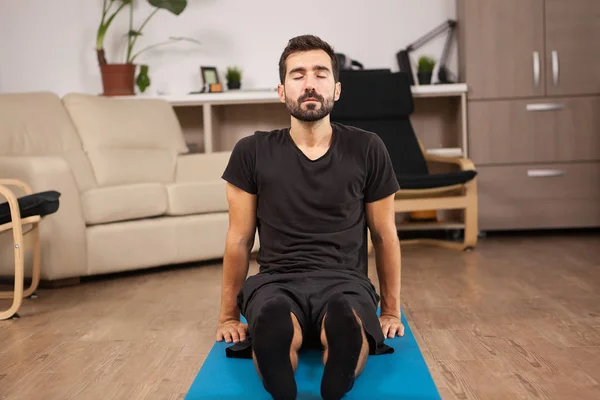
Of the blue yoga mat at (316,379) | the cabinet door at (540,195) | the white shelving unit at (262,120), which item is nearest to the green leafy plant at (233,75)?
the white shelving unit at (262,120)

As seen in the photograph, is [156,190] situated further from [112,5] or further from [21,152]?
[112,5]

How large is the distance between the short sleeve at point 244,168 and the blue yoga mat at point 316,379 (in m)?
0.38

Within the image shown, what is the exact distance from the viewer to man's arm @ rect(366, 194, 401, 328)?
172 centimetres

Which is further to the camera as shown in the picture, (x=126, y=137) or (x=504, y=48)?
(x=504, y=48)

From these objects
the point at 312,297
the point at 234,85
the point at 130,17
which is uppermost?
the point at 130,17

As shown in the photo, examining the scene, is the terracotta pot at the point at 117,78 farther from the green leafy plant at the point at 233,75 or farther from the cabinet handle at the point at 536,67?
the cabinet handle at the point at 536,67

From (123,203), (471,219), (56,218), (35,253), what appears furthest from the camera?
(471,219)

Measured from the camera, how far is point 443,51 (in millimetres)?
4660

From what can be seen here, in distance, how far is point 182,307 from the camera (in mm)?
2729

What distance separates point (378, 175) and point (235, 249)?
0.37 metres

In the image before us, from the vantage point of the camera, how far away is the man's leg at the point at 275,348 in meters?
1.28

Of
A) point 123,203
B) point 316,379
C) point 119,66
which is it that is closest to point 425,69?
point 119,66

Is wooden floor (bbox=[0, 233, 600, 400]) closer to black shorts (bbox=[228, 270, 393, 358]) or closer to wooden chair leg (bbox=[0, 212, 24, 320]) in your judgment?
wooden chair leg (bbox=[0, 212, 24, 320])

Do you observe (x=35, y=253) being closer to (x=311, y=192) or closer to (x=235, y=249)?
(x=235, y=249)
